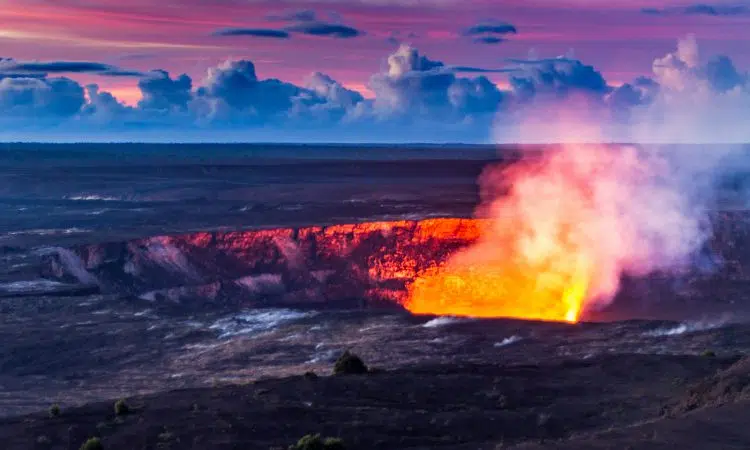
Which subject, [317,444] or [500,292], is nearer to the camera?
[317,444]

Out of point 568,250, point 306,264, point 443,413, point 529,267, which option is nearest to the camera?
point 443,413

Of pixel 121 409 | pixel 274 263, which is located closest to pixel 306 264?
pixel 274 263

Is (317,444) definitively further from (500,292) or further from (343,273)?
(343,273)

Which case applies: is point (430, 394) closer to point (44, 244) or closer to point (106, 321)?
point (106, 321)

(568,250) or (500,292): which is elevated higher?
(568,250)

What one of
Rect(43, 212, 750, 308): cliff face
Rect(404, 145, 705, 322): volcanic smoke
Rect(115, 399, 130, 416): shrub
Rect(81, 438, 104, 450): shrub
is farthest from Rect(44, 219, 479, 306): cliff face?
Rect(81, 438, 104, 450): shrub

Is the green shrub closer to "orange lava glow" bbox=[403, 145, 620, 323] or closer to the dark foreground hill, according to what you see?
the dark foreground hill
